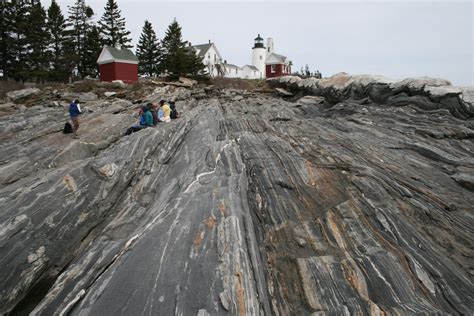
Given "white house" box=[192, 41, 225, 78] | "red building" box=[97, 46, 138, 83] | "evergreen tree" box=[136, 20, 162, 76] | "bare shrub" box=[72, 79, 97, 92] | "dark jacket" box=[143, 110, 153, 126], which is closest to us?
"dark jacket" box=[143, 110, 153, 126]

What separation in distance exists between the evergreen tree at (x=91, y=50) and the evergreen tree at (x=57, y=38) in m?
3.98

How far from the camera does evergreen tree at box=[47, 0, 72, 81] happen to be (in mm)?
49509

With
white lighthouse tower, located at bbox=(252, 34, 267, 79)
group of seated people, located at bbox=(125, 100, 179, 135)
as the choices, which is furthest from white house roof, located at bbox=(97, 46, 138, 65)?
white lighthouse tower, located at bbox=(252, 34, 267, 79)

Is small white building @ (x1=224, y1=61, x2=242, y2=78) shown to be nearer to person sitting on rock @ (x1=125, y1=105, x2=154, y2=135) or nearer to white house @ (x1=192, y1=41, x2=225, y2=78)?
white house @ (x1=192, y1=41, x2=225, y2=78)

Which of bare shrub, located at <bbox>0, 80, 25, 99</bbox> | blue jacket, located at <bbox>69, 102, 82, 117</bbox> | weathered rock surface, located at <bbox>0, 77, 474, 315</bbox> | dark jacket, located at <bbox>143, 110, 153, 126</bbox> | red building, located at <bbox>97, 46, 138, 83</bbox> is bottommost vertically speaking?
weathered rock surface, located at <bbox>0, 77, 474, 315</bbox>

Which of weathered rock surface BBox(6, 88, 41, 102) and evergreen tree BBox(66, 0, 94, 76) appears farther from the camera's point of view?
evergreen tree BBox(66, 0, 94, 76)

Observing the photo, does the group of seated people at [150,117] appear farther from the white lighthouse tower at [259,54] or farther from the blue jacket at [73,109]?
the white lighthouse tower at [259,54]

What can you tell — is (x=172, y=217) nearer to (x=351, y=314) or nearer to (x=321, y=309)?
(x=321, y=309)

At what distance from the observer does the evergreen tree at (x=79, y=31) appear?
54.0 m

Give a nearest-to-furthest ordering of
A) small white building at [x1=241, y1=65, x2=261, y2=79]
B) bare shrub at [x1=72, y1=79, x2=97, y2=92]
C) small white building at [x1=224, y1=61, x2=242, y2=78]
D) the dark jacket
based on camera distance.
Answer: the dark jacket → bare shrub at [x1=72, y1=79, x2=97, y2=92] → small white building at [x1=224, y1=61, x2=242, y2=78] → small white building at [x1=241, y1=65, x2=261, y2=79]

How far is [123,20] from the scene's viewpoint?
61719 millimetres

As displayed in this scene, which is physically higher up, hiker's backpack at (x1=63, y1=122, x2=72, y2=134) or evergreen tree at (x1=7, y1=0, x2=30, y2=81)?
evergreen tree at (x1=7, y1=0, x2=30, y2=81)

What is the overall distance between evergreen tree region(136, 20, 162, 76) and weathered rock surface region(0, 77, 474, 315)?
5540cm

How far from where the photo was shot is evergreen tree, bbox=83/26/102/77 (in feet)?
178
